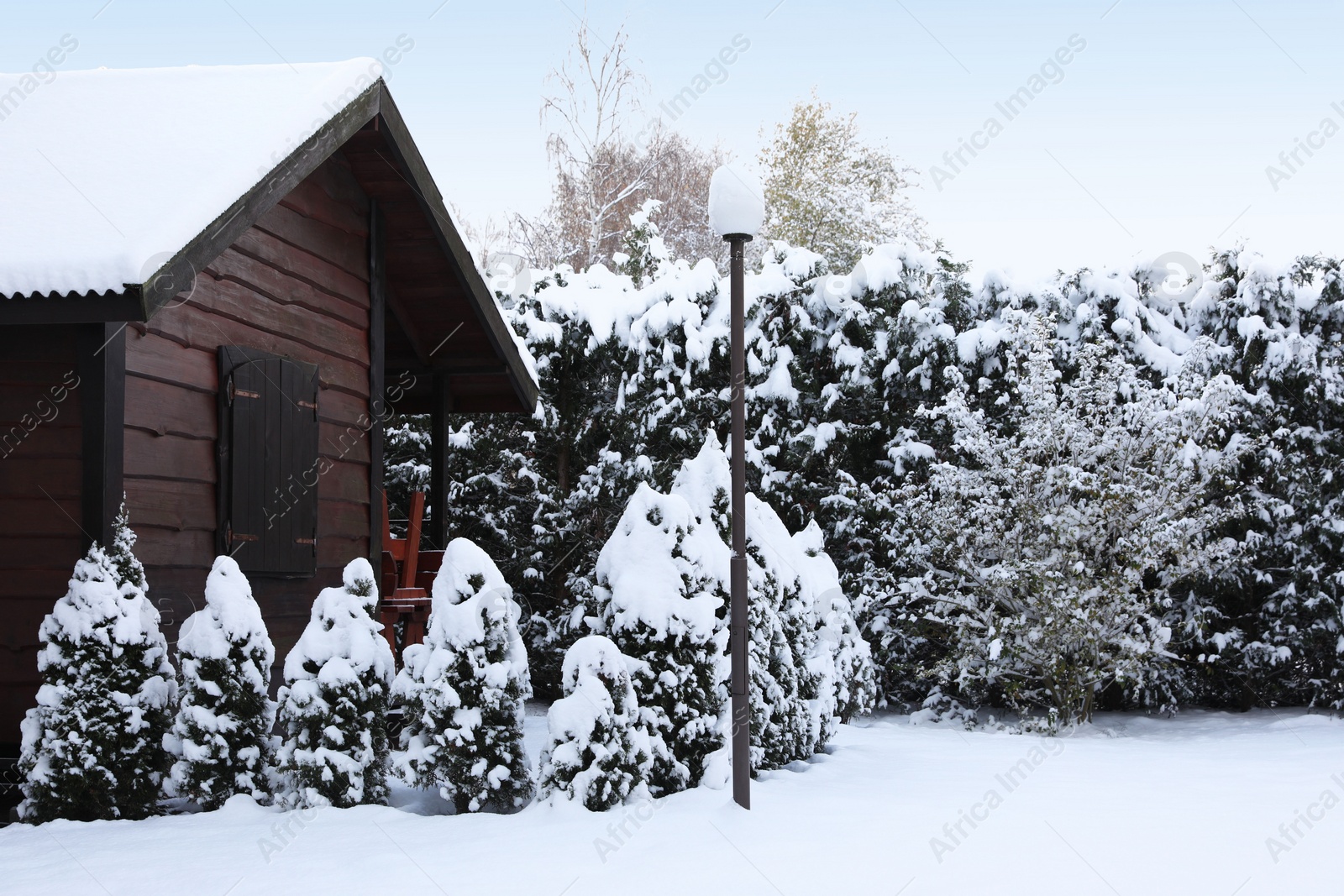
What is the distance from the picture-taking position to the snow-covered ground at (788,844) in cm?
460

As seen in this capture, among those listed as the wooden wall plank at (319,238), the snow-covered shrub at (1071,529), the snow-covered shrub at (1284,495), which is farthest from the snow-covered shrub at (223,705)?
the snow-covered shrub at (1284,495)

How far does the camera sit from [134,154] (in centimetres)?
677

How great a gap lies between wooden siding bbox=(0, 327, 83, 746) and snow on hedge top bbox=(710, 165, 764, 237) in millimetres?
3632

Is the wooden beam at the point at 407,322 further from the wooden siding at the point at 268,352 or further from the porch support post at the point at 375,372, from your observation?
the wooden siding at the point at 268,352

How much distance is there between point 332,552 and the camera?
8.47 m

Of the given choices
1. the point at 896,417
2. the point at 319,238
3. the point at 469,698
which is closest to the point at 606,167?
the point at 896,417

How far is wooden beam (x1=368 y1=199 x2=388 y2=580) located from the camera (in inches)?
→ 352

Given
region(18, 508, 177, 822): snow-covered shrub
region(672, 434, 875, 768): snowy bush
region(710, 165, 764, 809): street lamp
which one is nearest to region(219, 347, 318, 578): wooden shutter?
region(18, 508, 177, 822): snow-covered shrub

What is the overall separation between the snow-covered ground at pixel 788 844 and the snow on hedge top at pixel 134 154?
8.74 feet

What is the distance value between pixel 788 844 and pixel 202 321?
4.67 metres

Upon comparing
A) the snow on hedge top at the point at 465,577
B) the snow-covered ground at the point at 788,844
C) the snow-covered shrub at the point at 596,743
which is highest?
the snow on hedge top at the point at 465,577

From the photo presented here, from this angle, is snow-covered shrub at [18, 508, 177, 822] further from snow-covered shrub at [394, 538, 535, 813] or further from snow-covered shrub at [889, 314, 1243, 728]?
snow-covered shrub at [889, 314, 1243, 728]

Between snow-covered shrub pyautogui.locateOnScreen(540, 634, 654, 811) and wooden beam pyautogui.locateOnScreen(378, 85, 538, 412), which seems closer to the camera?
snow-covered shrub pyautogui.locateOnScreen(540, 634, 654, 811)

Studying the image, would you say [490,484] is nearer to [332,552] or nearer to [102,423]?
[332,552]
